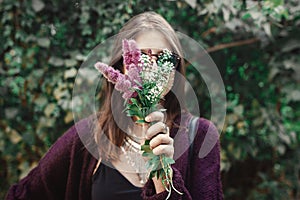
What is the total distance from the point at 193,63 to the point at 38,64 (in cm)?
55

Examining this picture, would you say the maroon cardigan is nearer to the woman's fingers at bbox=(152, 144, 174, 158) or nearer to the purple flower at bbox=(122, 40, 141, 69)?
the woman's fingers at bbox=(152, 144, 174, 158)

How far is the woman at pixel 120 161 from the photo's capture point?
1133 mm

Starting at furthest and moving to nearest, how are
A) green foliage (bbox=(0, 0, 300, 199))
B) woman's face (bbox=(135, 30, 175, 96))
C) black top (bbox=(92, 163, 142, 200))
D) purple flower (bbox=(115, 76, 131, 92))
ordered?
green foliage (bbox=(0, 0, 300, 199)) < black top (bbox=(92, 163, 142, 200)) < woman's face (bbox=(135, 30, 175, 96)) < purple flower (bbox=(115, 76, 131, 92))

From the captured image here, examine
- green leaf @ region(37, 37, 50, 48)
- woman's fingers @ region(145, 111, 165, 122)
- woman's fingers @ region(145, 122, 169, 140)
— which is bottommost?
green leaf @ region(37, 37, 50, 48)

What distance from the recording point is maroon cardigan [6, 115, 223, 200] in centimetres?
115

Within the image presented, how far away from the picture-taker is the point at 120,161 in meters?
1.25

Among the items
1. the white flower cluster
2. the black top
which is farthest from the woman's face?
the black top

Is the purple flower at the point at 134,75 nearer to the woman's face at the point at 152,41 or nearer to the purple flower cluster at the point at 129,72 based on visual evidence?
the purple flower cluster at the point at 129,72

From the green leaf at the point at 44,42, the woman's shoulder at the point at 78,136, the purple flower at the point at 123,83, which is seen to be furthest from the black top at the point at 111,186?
the green leaf at the point at 44,42

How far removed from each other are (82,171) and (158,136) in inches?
17.8

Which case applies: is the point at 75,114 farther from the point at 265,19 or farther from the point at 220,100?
the point at 265,19

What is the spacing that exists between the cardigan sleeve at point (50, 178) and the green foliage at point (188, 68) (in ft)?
1.31

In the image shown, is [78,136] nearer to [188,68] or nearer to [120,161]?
→ [120,161]

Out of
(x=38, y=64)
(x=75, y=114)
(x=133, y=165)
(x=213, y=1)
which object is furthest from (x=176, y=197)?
(x=38, y=64)
